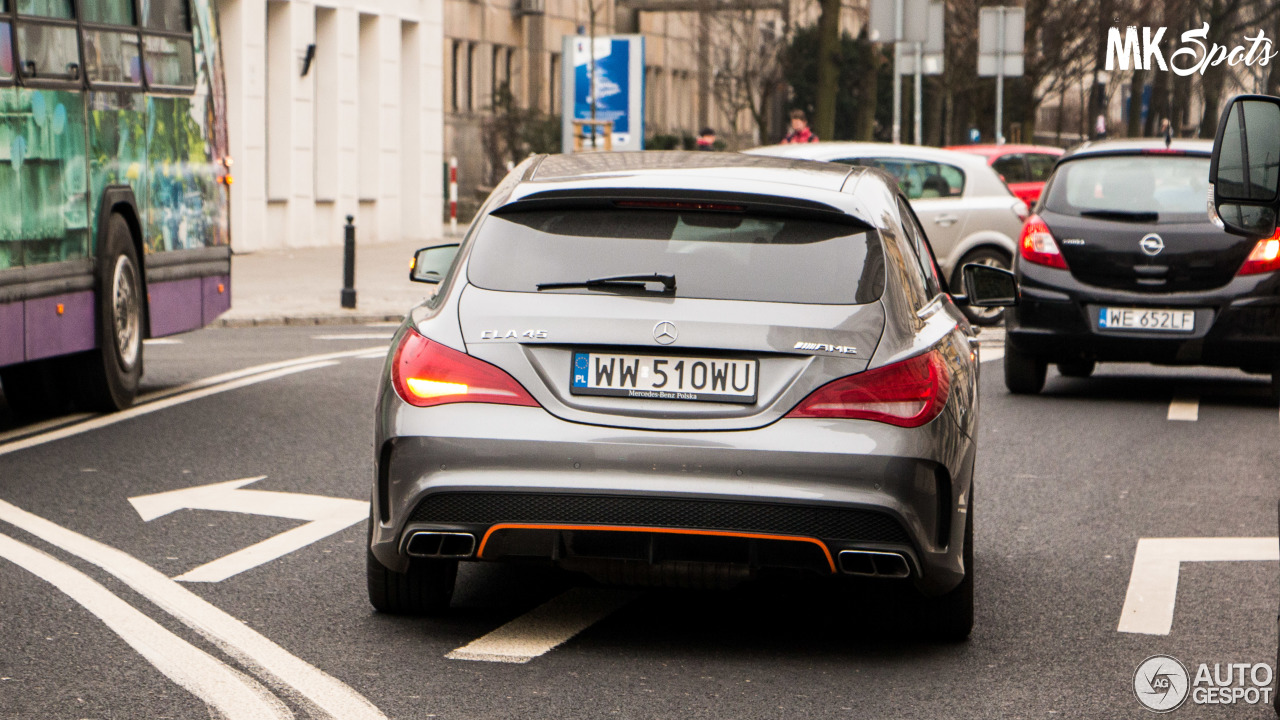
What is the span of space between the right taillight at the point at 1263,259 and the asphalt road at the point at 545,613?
7.18ft

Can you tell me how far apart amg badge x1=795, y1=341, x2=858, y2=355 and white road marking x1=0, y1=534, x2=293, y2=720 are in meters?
1.68

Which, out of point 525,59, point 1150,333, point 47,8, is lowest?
point 1150,333

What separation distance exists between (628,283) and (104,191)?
6.57 m

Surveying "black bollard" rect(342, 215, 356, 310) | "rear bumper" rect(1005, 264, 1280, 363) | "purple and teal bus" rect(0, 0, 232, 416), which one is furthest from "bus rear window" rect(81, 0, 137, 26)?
"black bollard" rect(342, 215, 356, 310)

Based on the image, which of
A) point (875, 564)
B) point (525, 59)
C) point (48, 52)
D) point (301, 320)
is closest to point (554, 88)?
point (525, 59)

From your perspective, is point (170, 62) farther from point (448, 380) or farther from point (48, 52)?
point (448, 380)

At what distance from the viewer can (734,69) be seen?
2340 inches

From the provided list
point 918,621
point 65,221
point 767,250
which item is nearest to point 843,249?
point 767,250

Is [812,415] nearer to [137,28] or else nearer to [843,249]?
[843,249]

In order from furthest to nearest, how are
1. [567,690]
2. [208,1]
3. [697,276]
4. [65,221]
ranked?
1. [208,1]
2. [65,221]
3. [697,276]
4. [567,690]

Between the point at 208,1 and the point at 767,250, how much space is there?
8496 millimetres

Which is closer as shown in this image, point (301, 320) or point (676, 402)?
A: point (676, 402)

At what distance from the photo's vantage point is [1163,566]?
294 inches

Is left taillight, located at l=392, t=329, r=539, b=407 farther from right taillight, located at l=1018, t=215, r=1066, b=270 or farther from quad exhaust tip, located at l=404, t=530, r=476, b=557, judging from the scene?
right taillight, located at l=1018, t=215, r=1066, b=270
